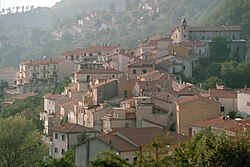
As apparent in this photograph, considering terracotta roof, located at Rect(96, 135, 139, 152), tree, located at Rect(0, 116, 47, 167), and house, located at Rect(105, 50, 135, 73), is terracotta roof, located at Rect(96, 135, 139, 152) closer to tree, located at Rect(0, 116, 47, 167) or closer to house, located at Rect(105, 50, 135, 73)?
tree, located at Rect(0, 116, 47, 167)

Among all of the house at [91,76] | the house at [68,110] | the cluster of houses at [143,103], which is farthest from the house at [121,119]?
the house at [91,76]

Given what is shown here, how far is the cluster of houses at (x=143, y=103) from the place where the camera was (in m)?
37.8

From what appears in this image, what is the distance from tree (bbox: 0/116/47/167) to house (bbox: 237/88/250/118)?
43.5 ft

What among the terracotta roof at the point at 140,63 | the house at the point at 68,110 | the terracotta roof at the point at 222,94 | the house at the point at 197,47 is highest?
the house at the point at 197,47

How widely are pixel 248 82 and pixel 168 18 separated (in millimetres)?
92561

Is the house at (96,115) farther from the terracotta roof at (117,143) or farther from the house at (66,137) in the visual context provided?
the terracotta roof at (117,143)

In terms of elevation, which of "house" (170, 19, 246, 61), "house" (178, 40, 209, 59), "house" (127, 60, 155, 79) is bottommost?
"house" (127, 60, 155, 79)

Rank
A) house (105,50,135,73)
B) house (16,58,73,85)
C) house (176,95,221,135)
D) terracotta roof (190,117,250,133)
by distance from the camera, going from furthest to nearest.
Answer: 1. house (16,58,73,85)
2. house (105,50,135,73)
3. house (176,95,221,135)
4. terracotta roof (190,117,250,133)

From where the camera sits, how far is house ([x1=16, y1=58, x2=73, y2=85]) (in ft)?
265

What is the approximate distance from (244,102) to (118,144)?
11533mm

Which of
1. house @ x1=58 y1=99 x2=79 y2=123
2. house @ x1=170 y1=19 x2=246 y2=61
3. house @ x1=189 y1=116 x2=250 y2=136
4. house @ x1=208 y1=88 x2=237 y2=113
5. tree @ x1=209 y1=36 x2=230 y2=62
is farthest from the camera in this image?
house @ x1=170 y1=19 x2=246 y2=61

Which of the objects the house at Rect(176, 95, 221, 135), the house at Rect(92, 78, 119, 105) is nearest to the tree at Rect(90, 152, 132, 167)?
the house at Rect(176, 95, 221, 135)

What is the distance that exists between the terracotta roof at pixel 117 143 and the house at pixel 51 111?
20760mm

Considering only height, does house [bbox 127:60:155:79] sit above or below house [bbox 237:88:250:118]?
above
